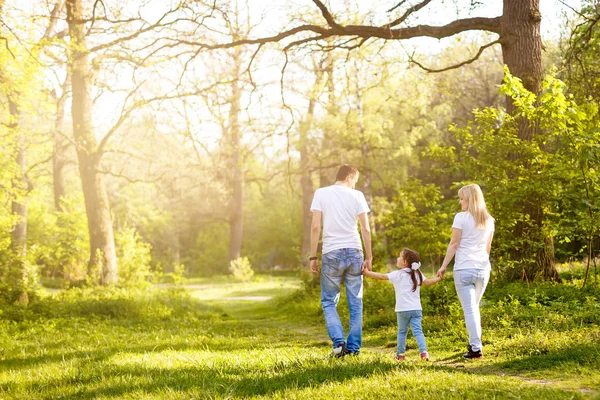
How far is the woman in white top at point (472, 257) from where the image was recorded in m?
7.31

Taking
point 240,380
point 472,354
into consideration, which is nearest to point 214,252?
point 472,354

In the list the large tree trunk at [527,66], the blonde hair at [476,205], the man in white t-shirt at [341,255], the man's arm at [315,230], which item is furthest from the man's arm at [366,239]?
the large tree trunk at [527,66]

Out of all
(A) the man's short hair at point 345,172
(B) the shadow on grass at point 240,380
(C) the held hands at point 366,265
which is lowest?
(B) the shadow on grass at point 240,380

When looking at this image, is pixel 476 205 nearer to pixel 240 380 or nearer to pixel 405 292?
pixel 405 292

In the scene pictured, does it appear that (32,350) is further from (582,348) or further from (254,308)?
(254,308)

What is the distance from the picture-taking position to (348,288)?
7.39 meters

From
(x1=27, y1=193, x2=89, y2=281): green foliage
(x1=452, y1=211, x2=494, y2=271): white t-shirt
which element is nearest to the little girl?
(x1=452, y1=211, x2=494, y2=271): white t-shirt

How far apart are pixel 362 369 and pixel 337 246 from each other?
5.84 ft

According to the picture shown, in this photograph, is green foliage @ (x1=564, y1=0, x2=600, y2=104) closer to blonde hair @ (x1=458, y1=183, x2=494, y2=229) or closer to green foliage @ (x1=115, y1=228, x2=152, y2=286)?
blonde hair @ (x1=458, y1=183, x2=494, y2=229)

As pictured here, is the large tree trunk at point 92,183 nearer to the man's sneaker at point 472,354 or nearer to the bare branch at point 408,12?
the bare branch at point 408,12

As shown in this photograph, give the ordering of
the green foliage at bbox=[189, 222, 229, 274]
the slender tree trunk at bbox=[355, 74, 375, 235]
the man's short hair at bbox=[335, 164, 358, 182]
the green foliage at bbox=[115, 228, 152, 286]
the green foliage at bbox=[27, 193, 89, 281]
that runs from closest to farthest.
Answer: the man's short hair at bbox=[335, 164, 358, 182] → the green foliage at bbox=[115, 228, 152, 286] → the slender tree trunk at bbox=[355, 74, 375, 235] → the green foliage at bbox=[27, 193, 89, 281] → the green foliage at bbox=[189, 222, 229, 274]

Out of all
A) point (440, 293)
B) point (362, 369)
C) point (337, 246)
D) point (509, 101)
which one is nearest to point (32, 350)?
point (337, 246)

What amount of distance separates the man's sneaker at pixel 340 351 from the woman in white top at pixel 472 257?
145 cm

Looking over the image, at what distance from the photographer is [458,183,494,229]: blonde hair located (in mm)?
7340
